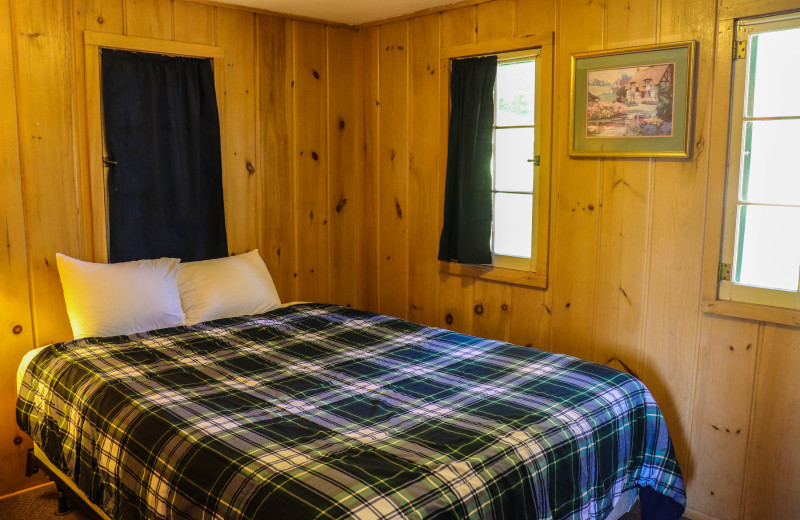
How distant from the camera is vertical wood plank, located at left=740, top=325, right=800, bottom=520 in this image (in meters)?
2.47

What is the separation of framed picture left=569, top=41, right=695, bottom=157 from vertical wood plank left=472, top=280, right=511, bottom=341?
32.3 inches

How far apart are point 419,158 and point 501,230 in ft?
2.21

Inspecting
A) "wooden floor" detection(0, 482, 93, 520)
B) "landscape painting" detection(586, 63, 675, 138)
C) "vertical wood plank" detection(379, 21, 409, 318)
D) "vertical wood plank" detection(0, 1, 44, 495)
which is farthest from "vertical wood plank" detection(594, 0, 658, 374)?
"vertical wood plank" detection(0, 1, 44, 495)

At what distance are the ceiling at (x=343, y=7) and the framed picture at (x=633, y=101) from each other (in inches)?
36.0

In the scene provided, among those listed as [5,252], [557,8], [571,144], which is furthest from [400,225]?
[5,252]

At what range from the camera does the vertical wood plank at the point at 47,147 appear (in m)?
2.88

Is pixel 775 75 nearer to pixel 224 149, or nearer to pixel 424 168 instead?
pixel 424 168

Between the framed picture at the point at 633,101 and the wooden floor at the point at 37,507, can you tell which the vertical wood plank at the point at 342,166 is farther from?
the wooden floor at the point at 37,507

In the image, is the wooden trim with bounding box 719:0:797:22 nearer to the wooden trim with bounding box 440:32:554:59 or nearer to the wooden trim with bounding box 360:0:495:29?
the wooden trim with bounding box 440:32:554:59

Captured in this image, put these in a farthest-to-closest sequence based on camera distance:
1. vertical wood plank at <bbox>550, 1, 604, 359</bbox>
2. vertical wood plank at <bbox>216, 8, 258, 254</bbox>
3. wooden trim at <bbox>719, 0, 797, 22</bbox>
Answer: vertical wood plank at <bbox>216, 8, 258, 254</bbox> < vertical wood plank at <bbox>550, 1, 604, 359</bbox> < wooden trim at <bbox>719, 0, 797, 22</bbox>

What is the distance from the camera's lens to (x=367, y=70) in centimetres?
402

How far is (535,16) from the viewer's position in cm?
311

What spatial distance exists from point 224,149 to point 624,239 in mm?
2066

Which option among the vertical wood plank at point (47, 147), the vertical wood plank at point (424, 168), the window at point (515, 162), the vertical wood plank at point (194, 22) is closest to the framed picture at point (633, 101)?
the window at point (515, 162)
